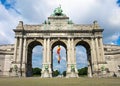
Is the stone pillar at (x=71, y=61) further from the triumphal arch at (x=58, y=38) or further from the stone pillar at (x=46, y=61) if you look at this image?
the stone pillar at (x=46, y=61)

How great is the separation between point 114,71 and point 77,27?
3058cm

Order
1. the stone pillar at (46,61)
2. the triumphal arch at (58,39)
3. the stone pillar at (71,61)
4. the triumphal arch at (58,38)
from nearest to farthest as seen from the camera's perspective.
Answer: the stone pillar at (46,61), the stone pillar at (71,61), the triumphal arch at (58,39), the triumphal arch at (58,38)

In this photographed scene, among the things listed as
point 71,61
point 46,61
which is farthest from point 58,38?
point 71,61

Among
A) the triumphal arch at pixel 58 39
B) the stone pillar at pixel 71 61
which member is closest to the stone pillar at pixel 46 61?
the triumphal arch at pixel 58 39

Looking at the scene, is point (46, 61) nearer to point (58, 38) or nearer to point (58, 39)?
point (58, 39)

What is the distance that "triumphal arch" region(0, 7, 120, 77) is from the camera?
69.3 meters

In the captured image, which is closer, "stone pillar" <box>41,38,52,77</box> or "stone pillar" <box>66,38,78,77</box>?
"stone pillar" <box>41,38,52,77</box>

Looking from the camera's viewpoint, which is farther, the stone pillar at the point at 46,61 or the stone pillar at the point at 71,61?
the stone pillar at the point at 71,61

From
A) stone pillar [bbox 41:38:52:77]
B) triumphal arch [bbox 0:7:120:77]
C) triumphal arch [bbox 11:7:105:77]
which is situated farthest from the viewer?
triumphal arch [bbox 11:7:105:77]

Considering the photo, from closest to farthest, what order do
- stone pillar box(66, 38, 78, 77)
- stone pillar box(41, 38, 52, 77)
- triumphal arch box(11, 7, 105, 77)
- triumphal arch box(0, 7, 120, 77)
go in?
stone pillar box(41, 38, 52, 77)
stone pillar box(66, 38, 78, 77)
triumphal arch box(0, 7, 120, 77)
triumphal arch box(11, 7, 105, 77)

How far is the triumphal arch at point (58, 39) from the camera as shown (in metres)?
69.3

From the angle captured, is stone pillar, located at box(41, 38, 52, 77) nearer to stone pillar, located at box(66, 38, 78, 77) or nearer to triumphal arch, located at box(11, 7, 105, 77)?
triumphal arch, located at box(11, 7, 105, 77)

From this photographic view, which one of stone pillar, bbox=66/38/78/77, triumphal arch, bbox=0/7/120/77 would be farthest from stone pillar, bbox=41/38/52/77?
stone pillar, bbox=66/38/78/77

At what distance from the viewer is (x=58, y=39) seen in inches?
2822
